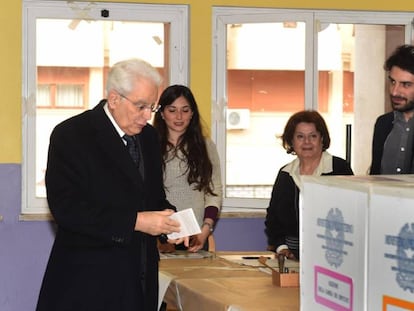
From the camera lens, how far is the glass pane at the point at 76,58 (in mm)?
5570

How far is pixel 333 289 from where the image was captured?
219cm

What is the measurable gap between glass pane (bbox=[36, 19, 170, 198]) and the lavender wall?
0.59 feet

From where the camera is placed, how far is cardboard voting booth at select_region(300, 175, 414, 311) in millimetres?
1914

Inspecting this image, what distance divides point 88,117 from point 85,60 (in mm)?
2798

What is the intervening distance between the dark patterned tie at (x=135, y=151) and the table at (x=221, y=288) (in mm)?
520

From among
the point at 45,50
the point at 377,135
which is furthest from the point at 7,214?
the point at 377,135

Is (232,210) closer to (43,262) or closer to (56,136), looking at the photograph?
(43,262)

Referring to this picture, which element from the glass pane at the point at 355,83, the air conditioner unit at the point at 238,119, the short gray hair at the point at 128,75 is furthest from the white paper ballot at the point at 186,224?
the glass pane at the point at 355,83

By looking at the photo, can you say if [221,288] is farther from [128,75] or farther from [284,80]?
[284,80]

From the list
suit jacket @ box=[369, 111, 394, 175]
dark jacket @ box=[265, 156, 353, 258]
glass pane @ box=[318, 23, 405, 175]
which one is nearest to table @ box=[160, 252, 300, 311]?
dark jacket @ box=[265, 156, 353, 258]

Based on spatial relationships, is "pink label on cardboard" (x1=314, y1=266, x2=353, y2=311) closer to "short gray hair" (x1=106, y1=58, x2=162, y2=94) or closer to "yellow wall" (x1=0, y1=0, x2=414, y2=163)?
"short gray hair" (x1=106, y1=58, x2=162, y2=94)

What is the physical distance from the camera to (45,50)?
18.2 ft

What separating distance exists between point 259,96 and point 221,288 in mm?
2807

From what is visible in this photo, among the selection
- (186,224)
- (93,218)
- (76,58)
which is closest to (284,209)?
(186,224)
